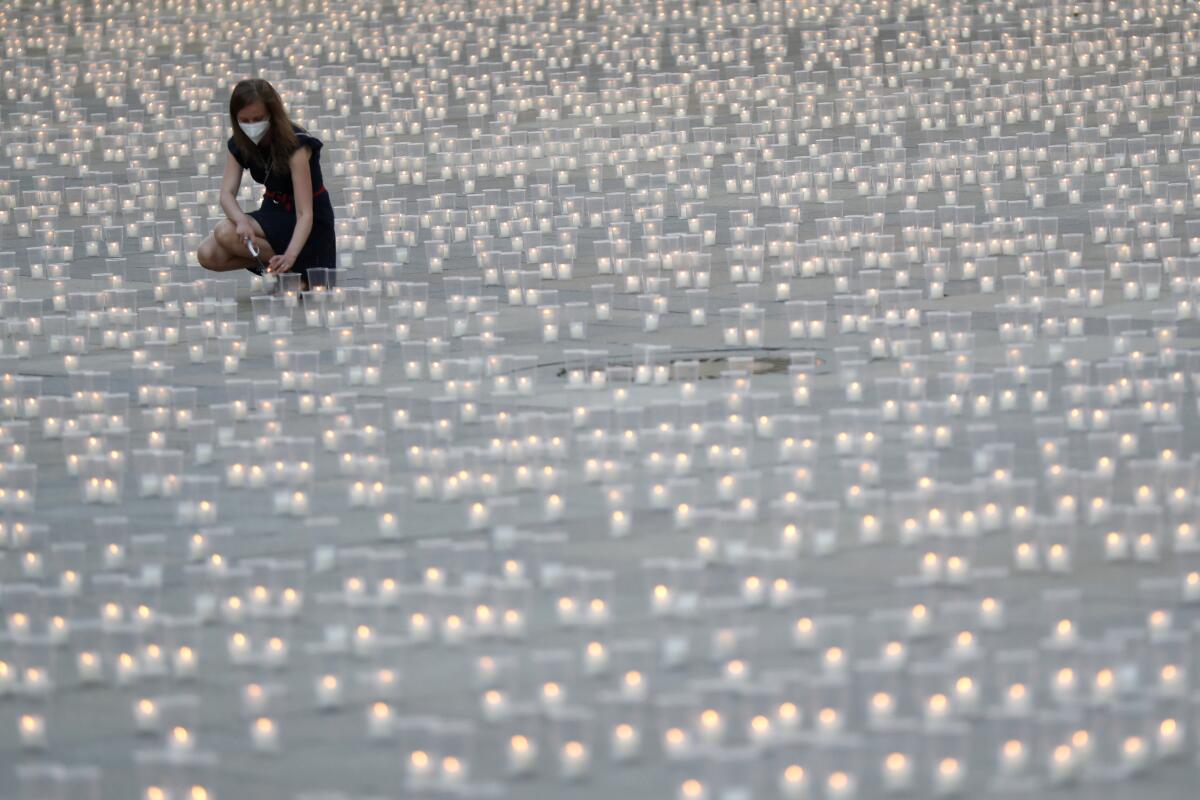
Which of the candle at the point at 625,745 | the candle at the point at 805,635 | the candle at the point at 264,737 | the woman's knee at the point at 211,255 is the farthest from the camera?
the woman's knee at the point at 211,255

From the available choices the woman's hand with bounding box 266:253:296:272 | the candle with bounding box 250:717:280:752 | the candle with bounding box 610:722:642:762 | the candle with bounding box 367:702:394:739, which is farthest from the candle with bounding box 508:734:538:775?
the woman's hand with bounding box 266:253:296:272

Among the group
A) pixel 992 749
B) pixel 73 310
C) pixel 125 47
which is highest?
pixel 125 47

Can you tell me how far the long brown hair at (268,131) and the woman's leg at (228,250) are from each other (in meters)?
0.33

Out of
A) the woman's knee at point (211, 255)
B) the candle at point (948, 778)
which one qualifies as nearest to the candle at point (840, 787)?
the candle at point (948, 778)

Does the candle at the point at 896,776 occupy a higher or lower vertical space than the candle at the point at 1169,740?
higher

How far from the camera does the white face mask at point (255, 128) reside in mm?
12070

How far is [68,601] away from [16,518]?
122 cm

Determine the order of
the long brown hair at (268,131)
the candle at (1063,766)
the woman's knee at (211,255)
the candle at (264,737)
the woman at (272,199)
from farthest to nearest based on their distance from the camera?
1. the woman's knee at (211,255)
2. the woman at (272,199)
3. the long brown hair at (268,131)
4. the candle at (264,737)
5. the candle at (1063,766)

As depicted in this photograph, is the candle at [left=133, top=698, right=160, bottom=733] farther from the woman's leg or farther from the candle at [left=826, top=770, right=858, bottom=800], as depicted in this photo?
the woman's leg


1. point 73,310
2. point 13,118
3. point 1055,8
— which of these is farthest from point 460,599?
point 1055,8

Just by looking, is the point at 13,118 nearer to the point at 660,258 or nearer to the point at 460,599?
the point at 660,258

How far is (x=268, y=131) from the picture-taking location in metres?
12.2

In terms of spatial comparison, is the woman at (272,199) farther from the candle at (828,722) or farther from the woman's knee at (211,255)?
the candle at (828,722)

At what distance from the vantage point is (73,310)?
12000mm
